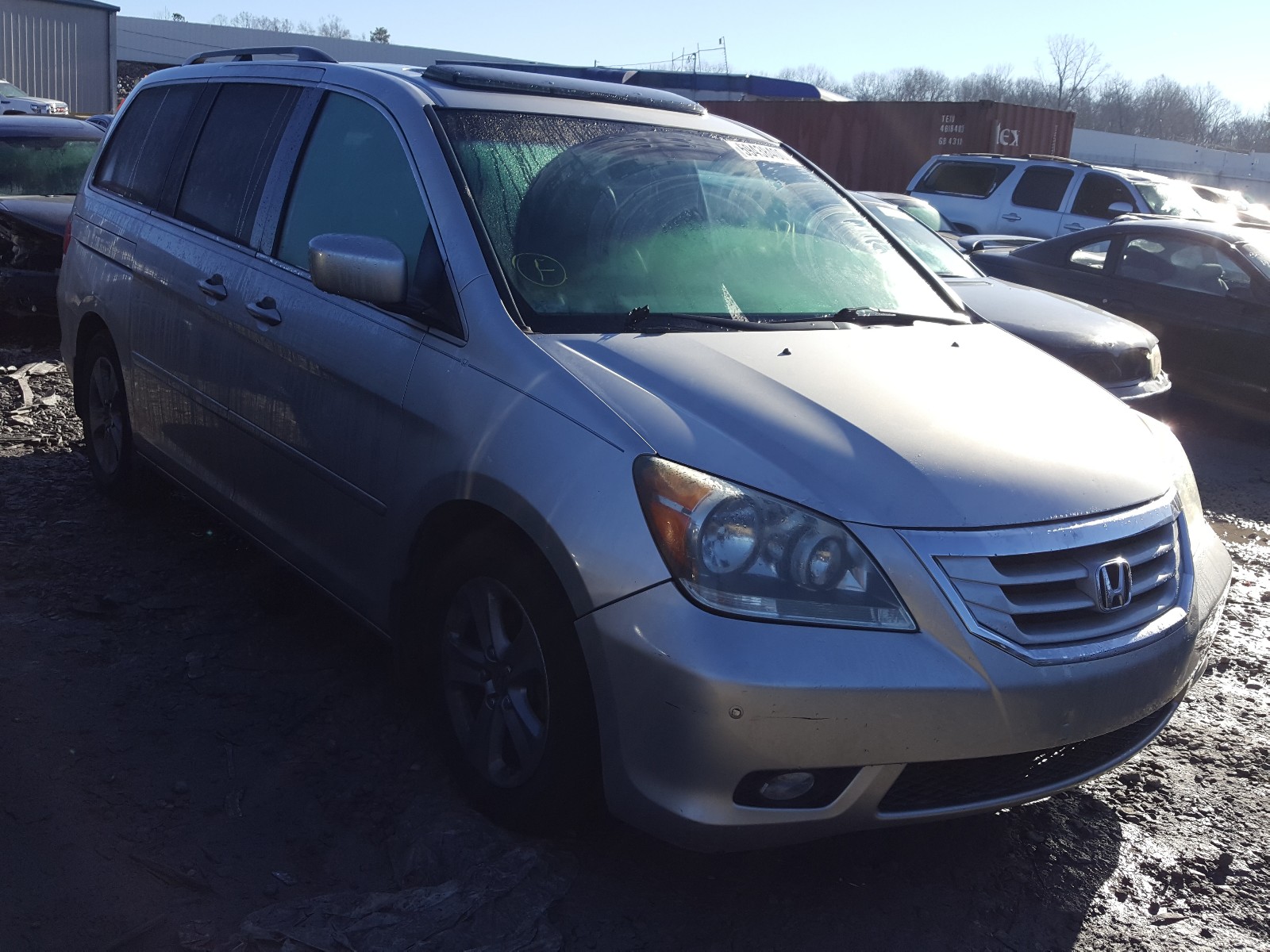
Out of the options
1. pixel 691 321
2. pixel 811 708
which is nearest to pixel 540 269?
pixel 691 321

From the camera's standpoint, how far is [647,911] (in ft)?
8.71

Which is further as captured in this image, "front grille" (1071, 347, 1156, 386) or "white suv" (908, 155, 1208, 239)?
"white suv" (908, 155, 1208, 239)

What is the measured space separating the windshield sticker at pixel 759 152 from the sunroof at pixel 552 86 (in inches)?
8.3

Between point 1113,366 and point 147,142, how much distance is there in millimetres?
5194

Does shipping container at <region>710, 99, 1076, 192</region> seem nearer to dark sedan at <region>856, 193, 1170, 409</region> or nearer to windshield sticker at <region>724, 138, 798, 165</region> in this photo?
dark sedan at <region>856, 193, 1170, 409</region>

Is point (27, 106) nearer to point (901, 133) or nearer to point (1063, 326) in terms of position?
point (901, 133)

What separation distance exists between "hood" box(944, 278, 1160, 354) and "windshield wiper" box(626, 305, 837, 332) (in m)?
3.64

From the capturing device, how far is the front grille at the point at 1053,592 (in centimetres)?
238

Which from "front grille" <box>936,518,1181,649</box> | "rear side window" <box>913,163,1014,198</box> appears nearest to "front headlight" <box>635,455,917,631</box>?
"front grille" <box>936,518,1181,649</box>

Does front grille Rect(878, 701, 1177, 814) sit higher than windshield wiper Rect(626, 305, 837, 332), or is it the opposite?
windshield wiper Rect(626, 305, 837, 332)

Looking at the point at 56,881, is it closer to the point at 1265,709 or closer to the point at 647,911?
the point at 647,911

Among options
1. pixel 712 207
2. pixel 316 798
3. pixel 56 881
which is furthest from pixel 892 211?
pixel 56 881

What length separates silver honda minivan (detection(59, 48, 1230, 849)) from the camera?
2.35 meters

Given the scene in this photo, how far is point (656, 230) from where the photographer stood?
11.1ft
